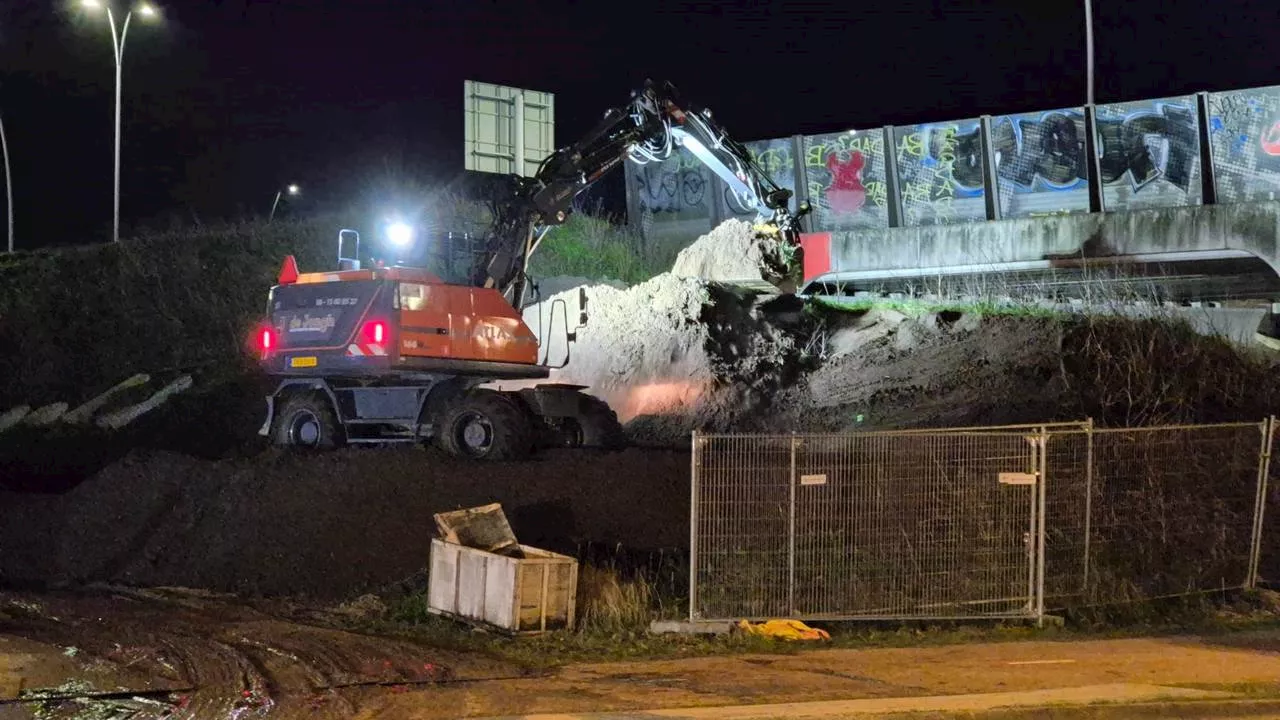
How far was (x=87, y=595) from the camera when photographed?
13016 millimetres

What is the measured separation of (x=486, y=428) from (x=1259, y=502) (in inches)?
347

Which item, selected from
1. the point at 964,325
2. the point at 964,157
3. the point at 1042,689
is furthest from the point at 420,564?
the point at 964,157

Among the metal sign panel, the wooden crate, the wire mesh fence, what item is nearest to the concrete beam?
the metal sign panel

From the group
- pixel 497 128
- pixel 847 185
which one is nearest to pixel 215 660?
pixel 497 128

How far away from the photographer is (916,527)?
10.8 metres

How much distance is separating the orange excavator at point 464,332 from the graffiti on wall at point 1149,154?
29.6ft

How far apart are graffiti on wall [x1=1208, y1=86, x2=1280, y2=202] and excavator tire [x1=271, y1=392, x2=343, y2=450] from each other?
55.0ft

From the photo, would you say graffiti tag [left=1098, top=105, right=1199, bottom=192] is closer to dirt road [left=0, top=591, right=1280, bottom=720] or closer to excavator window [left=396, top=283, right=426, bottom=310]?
excavator window [left=396, top=283, right=426, bottom=310]

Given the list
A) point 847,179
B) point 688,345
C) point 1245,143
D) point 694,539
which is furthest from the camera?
point 847,179

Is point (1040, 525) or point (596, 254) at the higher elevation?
point (596, 254)

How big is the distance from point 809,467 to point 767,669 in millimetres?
2231

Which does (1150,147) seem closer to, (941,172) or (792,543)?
(941,172)

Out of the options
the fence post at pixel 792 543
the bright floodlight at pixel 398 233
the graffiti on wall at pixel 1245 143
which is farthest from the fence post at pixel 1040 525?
the graffiti on wall at pixel 1245 143

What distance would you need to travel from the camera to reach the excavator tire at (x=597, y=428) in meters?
17.2
